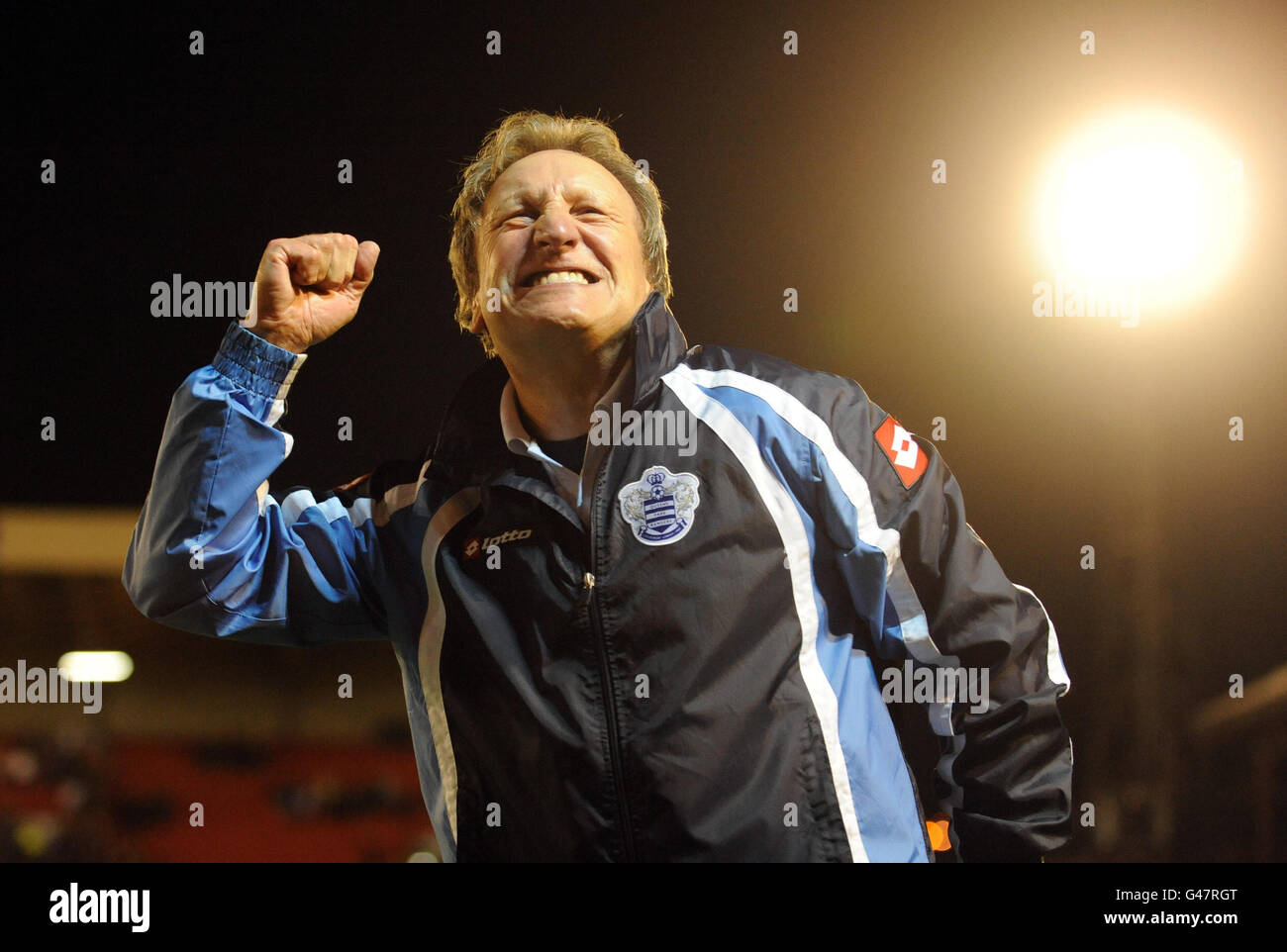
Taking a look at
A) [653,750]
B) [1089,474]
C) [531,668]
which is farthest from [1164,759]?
[531,668]

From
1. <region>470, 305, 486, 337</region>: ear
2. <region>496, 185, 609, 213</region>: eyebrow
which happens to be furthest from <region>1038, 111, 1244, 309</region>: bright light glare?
<region>470, 305, 486, 337</region>: ear

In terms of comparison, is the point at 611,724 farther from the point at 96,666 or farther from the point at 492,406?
the point at 96,666

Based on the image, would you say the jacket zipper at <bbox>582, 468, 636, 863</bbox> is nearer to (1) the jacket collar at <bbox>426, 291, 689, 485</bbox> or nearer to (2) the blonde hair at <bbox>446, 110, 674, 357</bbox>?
(1) the jacket collar at <bbox>426, 291, 689, 485</bbox>

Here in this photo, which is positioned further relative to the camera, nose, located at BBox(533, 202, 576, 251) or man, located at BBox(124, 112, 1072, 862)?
nose, located at BBox(533, 202, 576, 251)

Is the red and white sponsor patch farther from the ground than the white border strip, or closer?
farther from the ground

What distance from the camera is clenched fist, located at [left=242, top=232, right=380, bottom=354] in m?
1.54

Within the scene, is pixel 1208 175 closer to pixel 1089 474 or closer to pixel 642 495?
pixel 1089 474

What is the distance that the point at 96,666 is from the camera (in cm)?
199

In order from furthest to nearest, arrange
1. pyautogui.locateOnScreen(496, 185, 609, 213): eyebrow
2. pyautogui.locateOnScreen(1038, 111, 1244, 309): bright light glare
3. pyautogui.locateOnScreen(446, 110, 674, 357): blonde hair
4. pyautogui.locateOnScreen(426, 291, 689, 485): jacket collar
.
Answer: pyautogui.locateOnScreen(1038, 111, 1244, 309): bright light glare < pyautogui.locateOnScreen(446, 110, 674, 357): blonde hair < pyautogui.locateOnScreen(496, 185, 609, 213): eyebrow < pyautogui.locateOnScreen(426, 291, 689, 485): jacket collar

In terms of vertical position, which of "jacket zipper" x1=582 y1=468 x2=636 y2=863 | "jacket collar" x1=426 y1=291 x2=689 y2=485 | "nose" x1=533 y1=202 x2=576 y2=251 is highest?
"nose" x1=533 y1=202 x2=576 y2=251

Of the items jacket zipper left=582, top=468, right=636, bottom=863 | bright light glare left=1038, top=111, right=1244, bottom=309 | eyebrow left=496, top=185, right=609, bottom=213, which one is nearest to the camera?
jacket zipper left=582, top=468, right=636, bottom=863

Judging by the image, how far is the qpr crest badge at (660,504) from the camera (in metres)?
1.51

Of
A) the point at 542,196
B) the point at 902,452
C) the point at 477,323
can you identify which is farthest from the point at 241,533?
the point at 902,452

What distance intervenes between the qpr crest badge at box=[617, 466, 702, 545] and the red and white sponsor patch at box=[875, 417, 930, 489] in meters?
0.27
